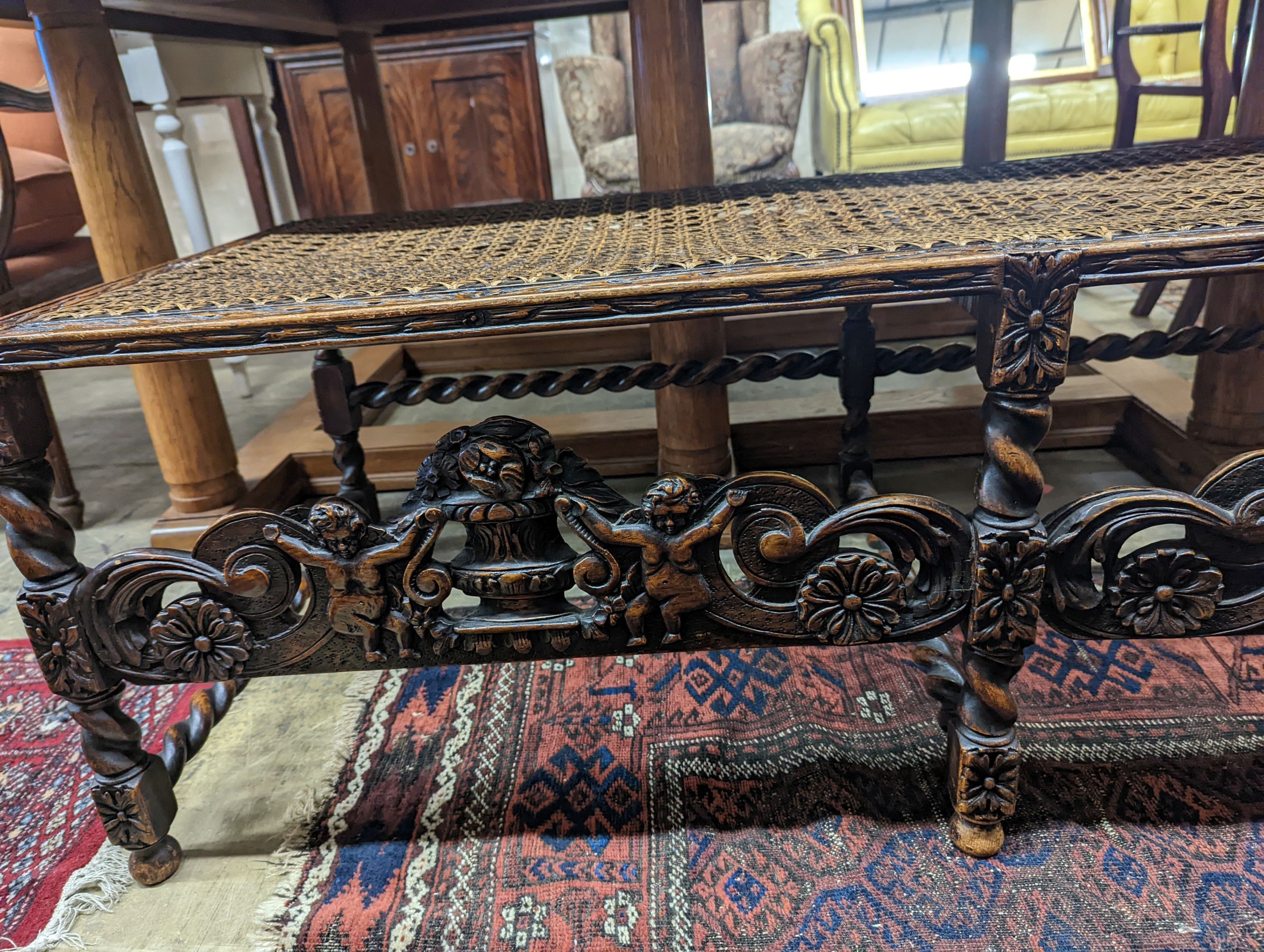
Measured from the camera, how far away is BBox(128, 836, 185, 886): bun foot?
2.96ft

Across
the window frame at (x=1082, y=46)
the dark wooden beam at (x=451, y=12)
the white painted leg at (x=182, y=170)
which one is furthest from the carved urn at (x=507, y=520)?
the window frame at (x=1082, y=46)

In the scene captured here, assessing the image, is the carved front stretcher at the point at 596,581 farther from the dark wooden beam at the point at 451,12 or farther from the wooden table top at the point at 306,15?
the dark wooden beam at the point at 451,12

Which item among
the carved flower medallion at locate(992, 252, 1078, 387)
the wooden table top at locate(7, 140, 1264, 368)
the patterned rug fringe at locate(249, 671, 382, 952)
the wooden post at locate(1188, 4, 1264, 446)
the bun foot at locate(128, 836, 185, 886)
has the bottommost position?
the patterned rug fringe at locate(249, 671, 382, 952)

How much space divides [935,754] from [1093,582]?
0.29 m

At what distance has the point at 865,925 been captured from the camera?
792 mm

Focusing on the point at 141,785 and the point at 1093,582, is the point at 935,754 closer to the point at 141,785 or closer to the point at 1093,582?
the point at 1093,582

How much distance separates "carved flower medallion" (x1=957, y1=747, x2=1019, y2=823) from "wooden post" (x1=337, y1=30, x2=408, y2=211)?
5.35 ft

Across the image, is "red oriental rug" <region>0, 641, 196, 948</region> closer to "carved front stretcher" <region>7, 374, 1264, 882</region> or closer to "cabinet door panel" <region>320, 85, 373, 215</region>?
"carved front stretcher" <region>7, 374, 1264, 882</region>

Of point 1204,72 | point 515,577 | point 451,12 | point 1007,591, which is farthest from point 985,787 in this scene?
point 1204,72

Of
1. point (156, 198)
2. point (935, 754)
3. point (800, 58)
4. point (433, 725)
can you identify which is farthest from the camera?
point (800, 58)

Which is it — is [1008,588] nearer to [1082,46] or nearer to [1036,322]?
[1036,322]

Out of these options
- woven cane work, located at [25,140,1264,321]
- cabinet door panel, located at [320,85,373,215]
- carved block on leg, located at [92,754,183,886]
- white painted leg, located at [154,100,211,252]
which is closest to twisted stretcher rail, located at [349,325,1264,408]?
woven cane work, located at [25,140,1264,321]

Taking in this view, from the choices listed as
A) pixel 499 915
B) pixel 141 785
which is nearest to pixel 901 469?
pixel 499 915

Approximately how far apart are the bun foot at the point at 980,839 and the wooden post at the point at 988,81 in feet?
4.43
